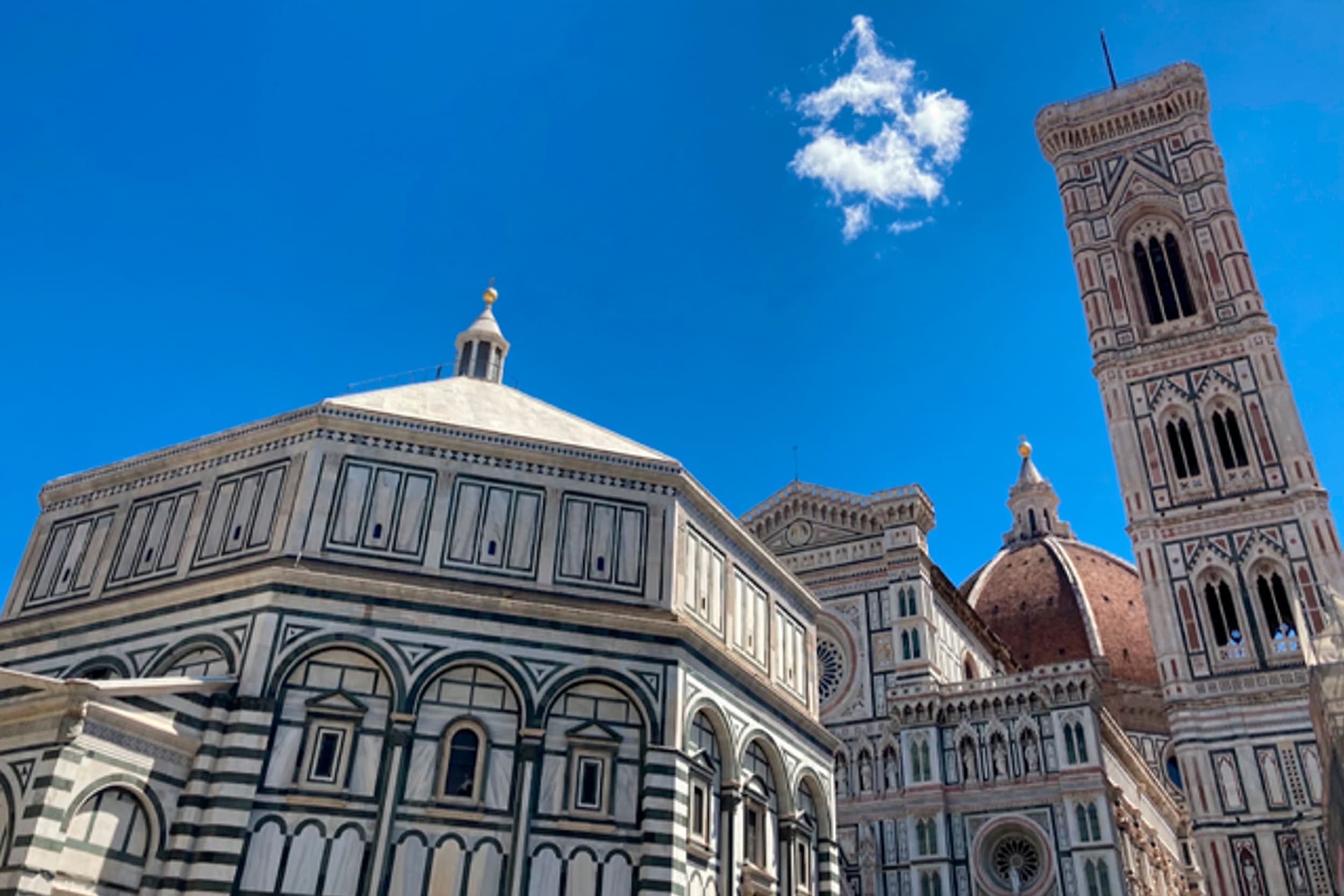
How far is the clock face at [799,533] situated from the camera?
1577 inches

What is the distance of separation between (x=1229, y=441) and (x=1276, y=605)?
19.2 ft

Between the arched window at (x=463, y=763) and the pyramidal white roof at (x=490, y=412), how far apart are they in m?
5.17

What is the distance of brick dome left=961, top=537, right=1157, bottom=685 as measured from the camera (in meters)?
65.7

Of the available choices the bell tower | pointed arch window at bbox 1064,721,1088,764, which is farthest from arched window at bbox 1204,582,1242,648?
pointed arch window at bbox 1064,721,1088,764

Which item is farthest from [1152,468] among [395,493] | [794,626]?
[395,493]

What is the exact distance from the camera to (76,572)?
1909 cm

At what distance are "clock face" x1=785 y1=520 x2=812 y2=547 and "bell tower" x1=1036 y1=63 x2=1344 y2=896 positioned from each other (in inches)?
432

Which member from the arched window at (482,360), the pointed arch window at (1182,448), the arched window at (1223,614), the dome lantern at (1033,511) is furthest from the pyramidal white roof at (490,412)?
the dome lantern at (1033,511)

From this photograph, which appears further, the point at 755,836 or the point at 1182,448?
the point at 1182,448

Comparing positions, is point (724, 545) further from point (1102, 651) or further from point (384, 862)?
point (1102, 651)

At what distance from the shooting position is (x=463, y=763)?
1569 centimetres

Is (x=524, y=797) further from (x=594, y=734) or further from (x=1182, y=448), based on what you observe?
(x=1182, y=448)

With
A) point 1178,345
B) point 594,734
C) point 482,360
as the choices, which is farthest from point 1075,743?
point 594,734

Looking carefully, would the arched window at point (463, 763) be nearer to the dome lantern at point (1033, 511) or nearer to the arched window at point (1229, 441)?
the arched window at point (1229, 441)
